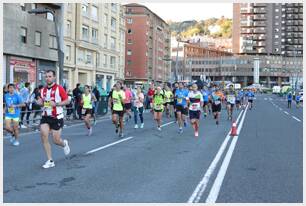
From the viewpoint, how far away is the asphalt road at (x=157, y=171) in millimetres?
6629

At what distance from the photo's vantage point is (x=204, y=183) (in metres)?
7.51

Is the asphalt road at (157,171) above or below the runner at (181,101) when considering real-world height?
below

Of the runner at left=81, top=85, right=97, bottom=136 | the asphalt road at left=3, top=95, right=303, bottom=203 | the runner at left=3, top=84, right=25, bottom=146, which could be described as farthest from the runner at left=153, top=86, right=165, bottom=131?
the runner at left=3, top=84, right=25, bottom=146

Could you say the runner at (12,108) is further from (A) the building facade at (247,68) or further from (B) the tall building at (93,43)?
(A) the building facade at (247,68)

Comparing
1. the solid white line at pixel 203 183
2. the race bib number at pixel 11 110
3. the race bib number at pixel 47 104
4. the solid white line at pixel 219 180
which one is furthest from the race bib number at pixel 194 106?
the race bib number at pixel 47 104

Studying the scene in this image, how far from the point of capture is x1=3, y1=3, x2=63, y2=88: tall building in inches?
1315

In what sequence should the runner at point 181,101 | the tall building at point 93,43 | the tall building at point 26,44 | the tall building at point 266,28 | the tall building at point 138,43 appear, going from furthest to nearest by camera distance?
the tall building at point 266,28 → the tall building at point 138,43 → the tall building at point 93,43 → the tall building at point 26,44 → the runner at point 181,101

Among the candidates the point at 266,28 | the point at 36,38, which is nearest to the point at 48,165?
the point at 36,38

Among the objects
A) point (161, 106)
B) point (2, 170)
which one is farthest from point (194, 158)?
point (161, 106)

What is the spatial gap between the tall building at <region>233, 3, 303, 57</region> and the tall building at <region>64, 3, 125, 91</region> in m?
84.7

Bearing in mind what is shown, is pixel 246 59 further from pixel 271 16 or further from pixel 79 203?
pixel 79 203

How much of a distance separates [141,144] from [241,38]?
455 feet

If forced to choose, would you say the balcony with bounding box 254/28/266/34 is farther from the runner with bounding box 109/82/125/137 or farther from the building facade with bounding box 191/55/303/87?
the runner with bounding box 109/82/125/137

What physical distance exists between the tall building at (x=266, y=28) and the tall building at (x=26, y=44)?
111220 mm
